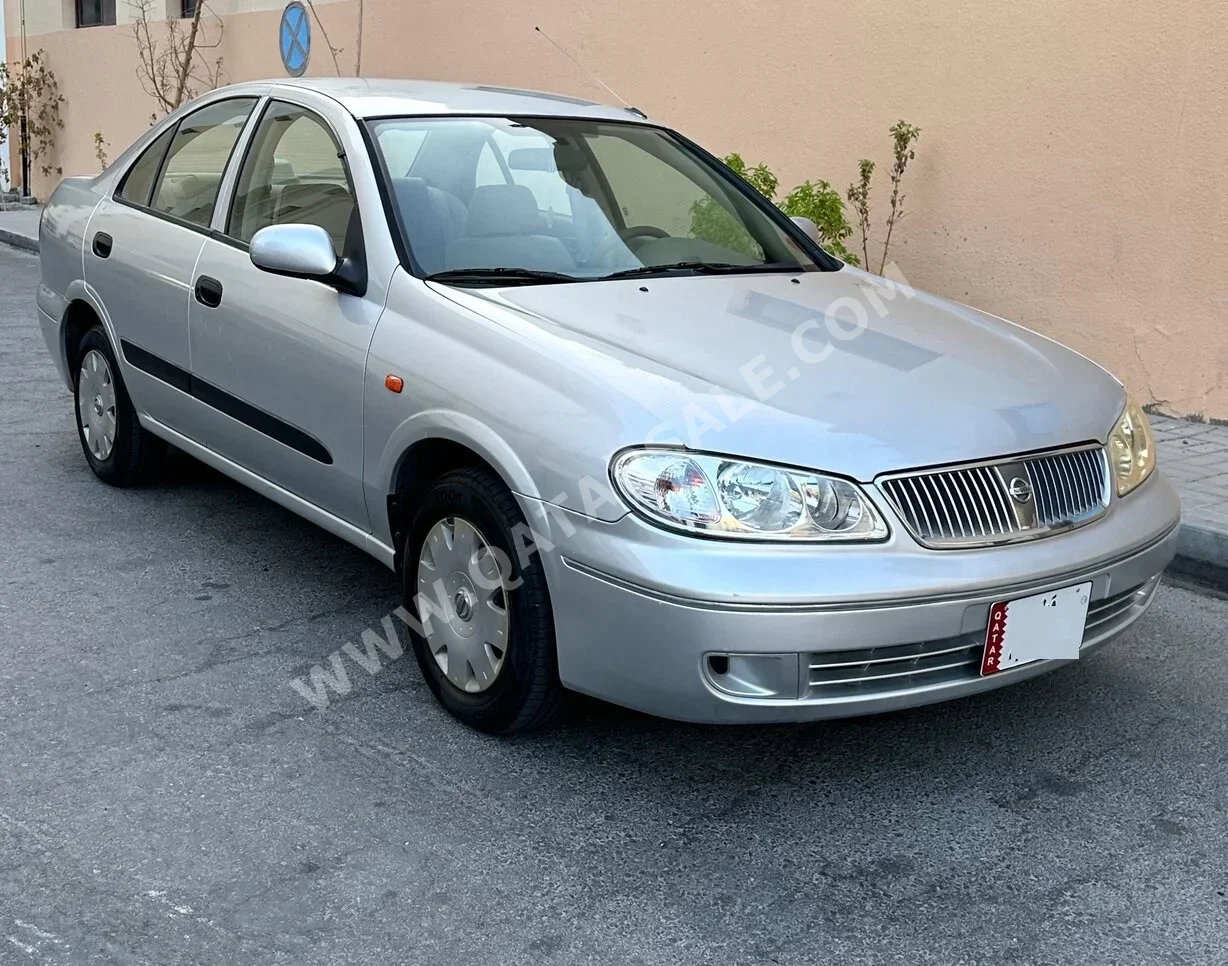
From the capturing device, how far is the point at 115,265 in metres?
5.07

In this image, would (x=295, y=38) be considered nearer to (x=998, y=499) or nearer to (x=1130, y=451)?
(x=1130, y=451)

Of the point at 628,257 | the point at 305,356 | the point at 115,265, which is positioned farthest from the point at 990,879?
the point at 115,265

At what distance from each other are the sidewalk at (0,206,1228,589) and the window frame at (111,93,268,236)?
3625 mm

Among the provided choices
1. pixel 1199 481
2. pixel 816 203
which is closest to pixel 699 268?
pixel 1199 481

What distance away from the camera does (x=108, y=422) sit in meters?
5.42

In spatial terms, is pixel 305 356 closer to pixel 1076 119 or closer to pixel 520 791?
pixel 520 791

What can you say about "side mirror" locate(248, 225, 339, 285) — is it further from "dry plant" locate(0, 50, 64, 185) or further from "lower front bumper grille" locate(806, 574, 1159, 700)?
"dry plant" locate(0, 50, 64, 185)

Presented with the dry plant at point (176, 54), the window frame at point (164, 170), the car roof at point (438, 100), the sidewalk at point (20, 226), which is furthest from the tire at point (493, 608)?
the dry plant at point (176, 54)

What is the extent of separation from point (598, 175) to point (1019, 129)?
3.69 metres

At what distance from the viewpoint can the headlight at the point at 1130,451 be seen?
3.54 meters

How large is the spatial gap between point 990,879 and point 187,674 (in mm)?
2198

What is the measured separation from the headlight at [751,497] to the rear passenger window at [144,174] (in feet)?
9.76

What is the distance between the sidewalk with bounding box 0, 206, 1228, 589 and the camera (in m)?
5.03

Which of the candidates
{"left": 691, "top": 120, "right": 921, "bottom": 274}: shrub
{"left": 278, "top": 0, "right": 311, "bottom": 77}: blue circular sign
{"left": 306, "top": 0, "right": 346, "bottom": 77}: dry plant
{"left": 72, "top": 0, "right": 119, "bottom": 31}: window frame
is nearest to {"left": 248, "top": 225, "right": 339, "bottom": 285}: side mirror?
{"left": 691, "top": 120, "right": 921, "bottom": 274}: shrub
